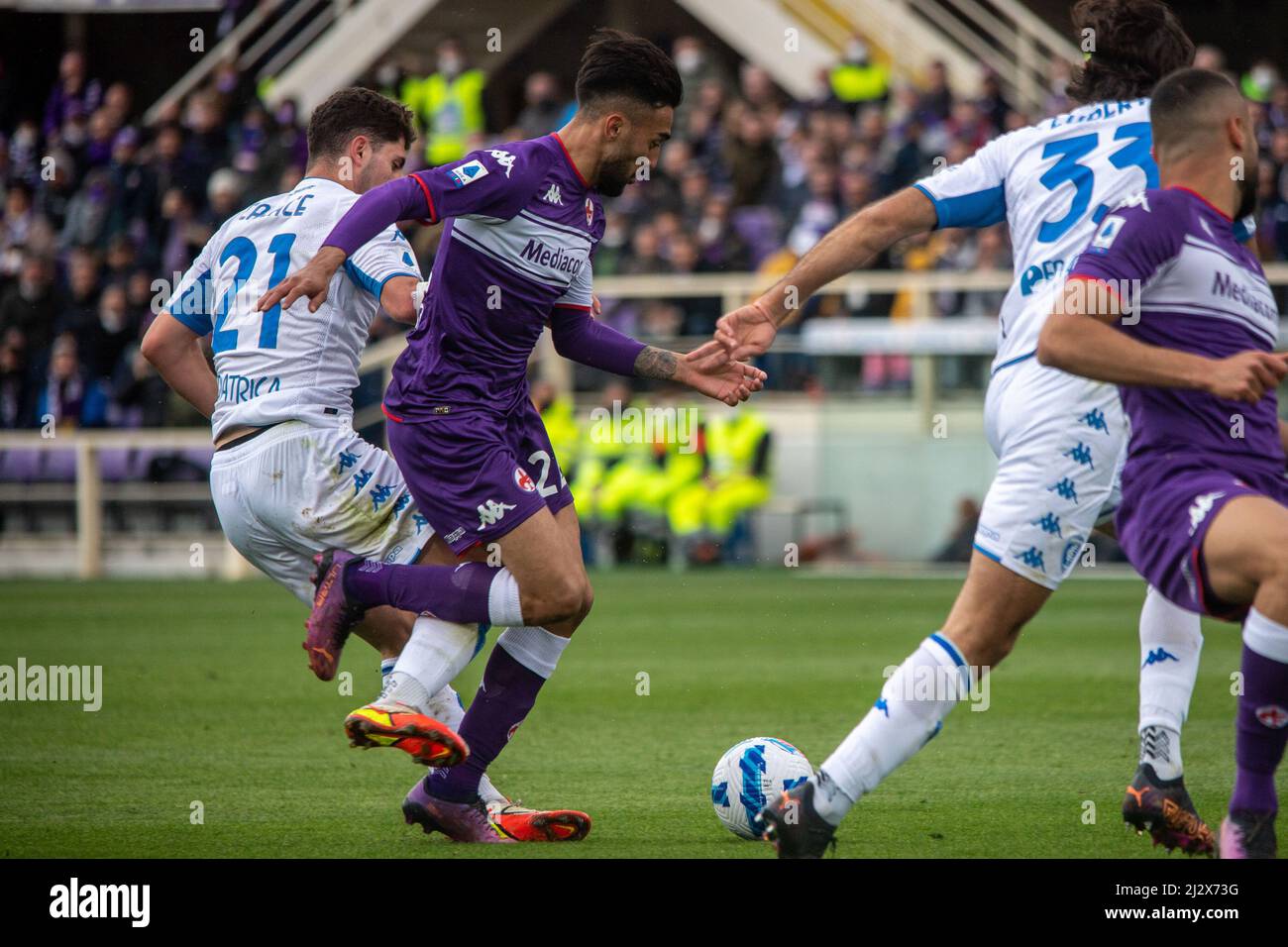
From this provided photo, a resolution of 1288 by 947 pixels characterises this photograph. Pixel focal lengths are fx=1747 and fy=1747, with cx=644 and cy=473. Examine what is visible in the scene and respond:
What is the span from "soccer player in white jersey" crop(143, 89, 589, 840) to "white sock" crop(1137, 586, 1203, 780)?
5.70 feet

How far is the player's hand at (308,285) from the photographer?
4.37 meters

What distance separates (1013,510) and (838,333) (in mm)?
12169

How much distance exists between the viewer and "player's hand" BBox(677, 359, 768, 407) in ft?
17.6

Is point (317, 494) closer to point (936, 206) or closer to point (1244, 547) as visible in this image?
point (936, 206)

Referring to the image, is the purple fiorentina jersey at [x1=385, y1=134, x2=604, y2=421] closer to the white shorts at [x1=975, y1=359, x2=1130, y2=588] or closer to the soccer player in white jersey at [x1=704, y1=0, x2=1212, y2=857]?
the soccer player in white jersey at [x1=704, y1=0, x2=1212, y2=857]

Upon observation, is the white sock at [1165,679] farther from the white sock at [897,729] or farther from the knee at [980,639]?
the white sock at [897,729]

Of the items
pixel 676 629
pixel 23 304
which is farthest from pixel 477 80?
pixel 676 629

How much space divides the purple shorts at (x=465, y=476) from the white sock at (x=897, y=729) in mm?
1256

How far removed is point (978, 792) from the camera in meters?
5.75

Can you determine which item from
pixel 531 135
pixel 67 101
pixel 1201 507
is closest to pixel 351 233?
pixel 1201 507

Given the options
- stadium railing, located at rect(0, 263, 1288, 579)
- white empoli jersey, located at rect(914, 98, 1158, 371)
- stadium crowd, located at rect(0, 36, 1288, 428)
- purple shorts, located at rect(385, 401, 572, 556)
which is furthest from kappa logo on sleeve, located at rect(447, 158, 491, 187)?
stadium crowd, located at rect(0, 36, 1288, 428)

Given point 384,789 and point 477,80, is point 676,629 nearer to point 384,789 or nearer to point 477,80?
point 384,789

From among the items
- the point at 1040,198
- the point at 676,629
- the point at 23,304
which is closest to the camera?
the point at 1040,198

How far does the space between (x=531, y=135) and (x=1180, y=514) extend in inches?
573
